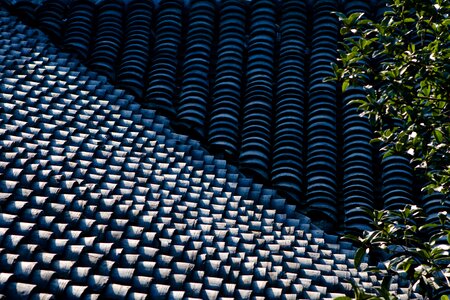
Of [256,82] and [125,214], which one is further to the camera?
[256,82]

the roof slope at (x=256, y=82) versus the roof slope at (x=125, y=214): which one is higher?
the roof slope at (x=256, y=82)

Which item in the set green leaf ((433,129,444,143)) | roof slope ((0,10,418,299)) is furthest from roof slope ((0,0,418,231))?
green leaf ((433,129,444,143))

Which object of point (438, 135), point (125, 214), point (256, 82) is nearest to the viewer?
point (438, 135)

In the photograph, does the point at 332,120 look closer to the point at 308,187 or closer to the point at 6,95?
the point at 308,187

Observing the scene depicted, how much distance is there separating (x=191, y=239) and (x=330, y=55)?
4.45 metres

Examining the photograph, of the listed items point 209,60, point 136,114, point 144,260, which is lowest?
point 144,260

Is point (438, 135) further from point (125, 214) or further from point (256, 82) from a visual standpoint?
point (256, 82)

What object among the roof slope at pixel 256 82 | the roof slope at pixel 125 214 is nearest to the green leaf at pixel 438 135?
the roof slope at pixel 125 214

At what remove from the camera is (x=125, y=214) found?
7.10 metres

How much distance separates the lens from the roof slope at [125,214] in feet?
20.6

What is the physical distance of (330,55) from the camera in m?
10.7

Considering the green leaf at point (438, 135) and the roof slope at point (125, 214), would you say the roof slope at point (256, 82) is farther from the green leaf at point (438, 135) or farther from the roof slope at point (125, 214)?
the green leaf at point (438, 135)

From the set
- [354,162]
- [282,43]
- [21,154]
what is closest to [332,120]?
[354,162]

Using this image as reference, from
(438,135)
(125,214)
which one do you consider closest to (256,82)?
(125,214)
